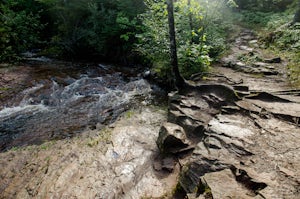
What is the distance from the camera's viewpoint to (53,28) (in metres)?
18.2

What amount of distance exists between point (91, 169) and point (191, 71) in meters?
5.05

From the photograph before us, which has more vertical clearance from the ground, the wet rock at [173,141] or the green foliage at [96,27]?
the green foliage at [96,27]

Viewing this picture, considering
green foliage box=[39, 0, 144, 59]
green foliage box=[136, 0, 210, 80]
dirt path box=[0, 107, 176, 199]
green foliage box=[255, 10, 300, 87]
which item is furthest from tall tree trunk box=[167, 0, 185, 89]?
green foliage box=[39, 0, 144, 59]

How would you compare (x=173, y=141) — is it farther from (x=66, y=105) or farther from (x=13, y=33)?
(x=13, y=33)

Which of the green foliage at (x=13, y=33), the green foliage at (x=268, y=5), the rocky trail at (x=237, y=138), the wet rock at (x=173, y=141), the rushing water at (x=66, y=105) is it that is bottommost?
the rushing water at (x=66, y=105)

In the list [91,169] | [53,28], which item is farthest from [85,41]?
[91,169]

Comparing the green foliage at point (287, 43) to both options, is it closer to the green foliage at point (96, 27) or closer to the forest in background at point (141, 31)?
the forest in background at point (141, 31)

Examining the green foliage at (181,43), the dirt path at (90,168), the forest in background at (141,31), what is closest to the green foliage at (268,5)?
the forest in background at (141,31)

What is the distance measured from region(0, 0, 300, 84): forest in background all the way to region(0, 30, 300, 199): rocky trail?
8.64 ft

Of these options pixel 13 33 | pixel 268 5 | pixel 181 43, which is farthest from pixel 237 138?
pixel 13 33

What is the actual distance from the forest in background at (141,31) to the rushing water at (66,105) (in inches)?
76.8

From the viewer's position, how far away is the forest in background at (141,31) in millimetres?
8086

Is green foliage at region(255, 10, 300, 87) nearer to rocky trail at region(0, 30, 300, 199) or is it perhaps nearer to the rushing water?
rocky trail at region(0, 30, 300, 199)

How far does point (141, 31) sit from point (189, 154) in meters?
9.85
